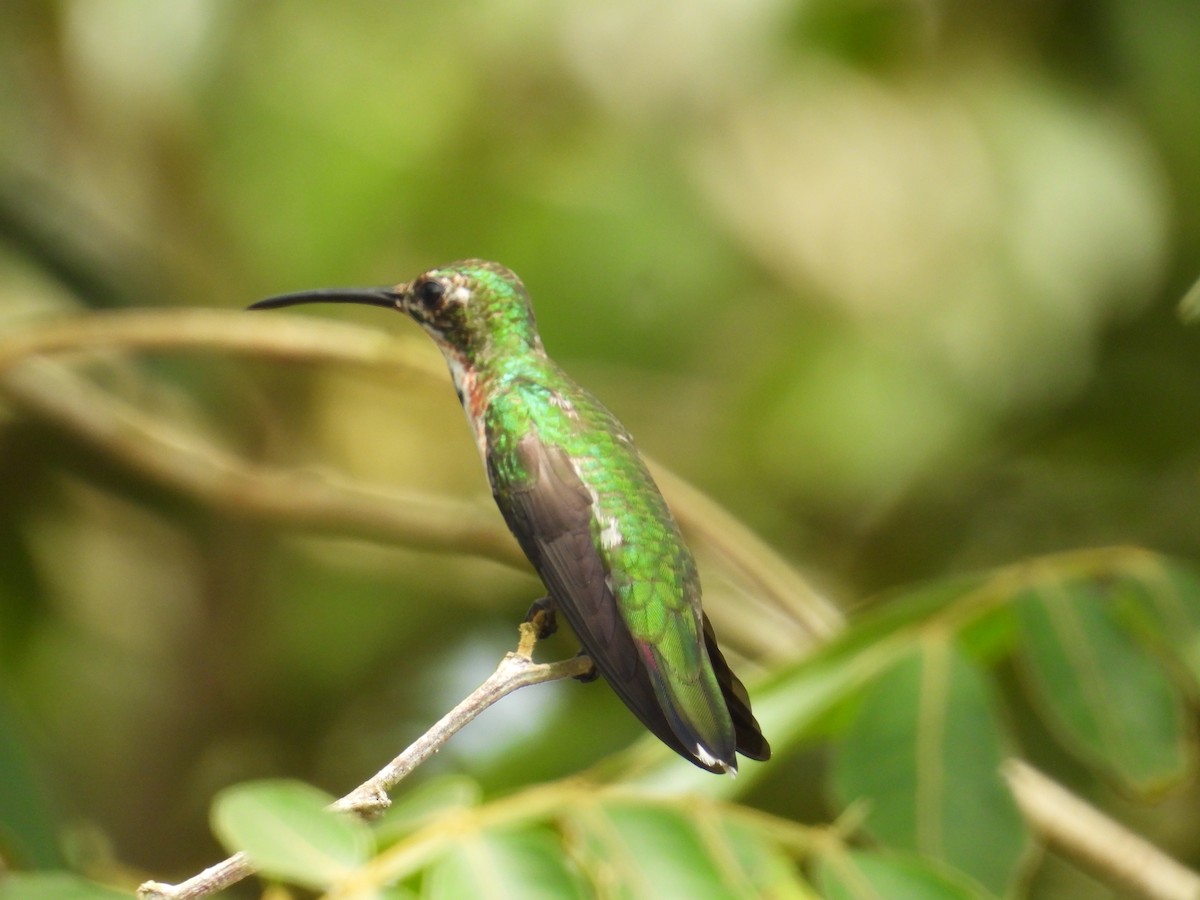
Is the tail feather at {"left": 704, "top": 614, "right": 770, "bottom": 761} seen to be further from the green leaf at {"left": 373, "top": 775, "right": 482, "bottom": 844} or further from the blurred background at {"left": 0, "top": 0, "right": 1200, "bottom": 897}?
the blurred background at {"left": 0, "top": 0, "right": 1200, "bottom": 897}

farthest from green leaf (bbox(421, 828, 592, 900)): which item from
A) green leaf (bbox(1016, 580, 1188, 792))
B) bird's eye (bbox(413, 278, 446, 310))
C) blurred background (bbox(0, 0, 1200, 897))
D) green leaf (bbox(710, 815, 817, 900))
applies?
blurred background (bbox(0, 0, 1200, 897))

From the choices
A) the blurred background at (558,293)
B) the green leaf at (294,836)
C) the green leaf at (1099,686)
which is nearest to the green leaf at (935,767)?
the green leaf at (1099,686)

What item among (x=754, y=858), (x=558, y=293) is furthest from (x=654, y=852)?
(x=558, y=293)

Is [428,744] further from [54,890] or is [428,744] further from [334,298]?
[54,890]

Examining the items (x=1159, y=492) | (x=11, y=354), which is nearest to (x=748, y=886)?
(x=11, y=354)

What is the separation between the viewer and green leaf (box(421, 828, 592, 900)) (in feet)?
5.14

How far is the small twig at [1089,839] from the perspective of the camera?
96.0 inches

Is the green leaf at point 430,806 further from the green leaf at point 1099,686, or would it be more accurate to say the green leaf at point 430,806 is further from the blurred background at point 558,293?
the blurred background at point 558,293

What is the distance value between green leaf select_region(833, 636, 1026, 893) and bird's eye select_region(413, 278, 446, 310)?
3.49 feet

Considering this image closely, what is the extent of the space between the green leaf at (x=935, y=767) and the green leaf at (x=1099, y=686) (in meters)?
0.11

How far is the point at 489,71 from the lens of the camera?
20.0 feet

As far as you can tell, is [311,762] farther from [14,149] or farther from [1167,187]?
[1167,187]

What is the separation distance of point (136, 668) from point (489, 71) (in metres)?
2.83

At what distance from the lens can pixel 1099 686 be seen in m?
2.23
